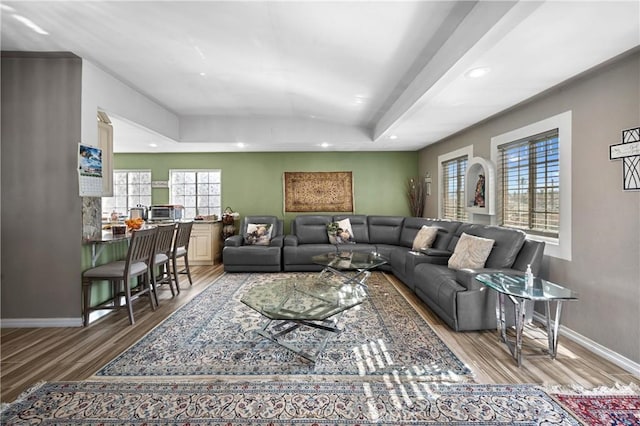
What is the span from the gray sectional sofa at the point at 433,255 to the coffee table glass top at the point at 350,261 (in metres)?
0.47

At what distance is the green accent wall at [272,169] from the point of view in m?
6.52

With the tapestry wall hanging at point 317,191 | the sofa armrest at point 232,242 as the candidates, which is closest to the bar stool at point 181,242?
the sofa armrest at point 232,242

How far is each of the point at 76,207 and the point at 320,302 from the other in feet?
8.59

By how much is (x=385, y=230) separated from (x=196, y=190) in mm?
4173

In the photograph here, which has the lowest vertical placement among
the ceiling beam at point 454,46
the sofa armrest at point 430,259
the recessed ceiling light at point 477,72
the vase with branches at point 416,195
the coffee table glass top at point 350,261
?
the coffee table glass top at point 350,261

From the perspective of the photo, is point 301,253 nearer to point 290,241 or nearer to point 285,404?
point 290,241

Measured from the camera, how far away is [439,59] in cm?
260

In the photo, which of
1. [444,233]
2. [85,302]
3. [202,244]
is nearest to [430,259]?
[444,233]

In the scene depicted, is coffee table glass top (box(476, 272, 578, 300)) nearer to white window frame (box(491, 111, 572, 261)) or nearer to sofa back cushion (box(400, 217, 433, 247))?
white window frame (box(491, 111, 572, 261))

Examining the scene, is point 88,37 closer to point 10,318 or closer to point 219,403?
point 10,318

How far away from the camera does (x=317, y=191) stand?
6.55 m

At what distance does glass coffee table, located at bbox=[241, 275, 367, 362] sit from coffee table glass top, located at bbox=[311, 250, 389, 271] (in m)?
0.96

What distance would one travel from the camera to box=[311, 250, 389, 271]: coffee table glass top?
155 inches

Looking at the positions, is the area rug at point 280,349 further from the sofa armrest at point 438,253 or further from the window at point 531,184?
the window at point 531,184
